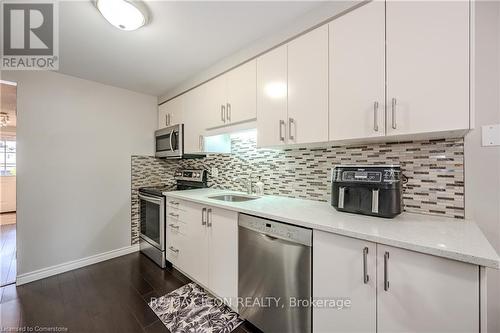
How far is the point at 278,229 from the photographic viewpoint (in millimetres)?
1275

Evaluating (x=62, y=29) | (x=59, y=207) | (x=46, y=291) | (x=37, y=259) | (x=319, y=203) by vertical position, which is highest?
(x=62, y=29)

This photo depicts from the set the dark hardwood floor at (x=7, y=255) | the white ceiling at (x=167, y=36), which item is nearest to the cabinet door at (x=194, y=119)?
the white ceiling at (x=167, y=36)

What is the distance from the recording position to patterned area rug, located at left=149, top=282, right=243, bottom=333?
1.52 metres

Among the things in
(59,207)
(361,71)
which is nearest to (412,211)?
(361,71)

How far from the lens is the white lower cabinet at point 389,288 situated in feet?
2.49

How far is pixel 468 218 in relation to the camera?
3.71ft

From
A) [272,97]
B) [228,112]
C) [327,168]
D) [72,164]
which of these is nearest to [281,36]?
[272,97]

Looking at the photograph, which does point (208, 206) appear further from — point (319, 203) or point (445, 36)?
point (445, 36)

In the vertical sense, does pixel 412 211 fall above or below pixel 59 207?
above

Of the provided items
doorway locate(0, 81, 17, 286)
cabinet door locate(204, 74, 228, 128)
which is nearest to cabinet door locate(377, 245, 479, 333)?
cabinet door locate(204, 74, 228, 128)

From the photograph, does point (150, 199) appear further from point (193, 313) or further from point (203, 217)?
point (193, 313)

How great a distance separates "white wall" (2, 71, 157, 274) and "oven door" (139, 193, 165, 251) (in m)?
0.23

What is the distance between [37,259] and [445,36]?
150 inches

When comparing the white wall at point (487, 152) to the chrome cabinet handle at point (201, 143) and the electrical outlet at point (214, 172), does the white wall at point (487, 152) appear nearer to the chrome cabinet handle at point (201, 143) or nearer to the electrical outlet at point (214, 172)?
the chrome cabinet handle at point (201, 143)
